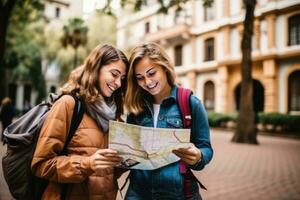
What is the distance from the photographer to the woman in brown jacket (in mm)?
1827

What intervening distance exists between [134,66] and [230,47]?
9965 mm

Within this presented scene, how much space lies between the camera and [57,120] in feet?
6.15

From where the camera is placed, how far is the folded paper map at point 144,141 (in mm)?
1749

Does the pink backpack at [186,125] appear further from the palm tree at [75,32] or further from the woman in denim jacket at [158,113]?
the palm tree at [75,32]

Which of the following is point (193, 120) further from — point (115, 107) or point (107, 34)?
point (107, 34)

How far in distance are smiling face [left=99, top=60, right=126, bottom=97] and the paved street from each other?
387 cm

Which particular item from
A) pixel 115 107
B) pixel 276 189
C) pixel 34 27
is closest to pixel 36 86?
pixel 34 27

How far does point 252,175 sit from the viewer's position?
7.51 metres

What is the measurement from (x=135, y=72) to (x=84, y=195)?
2.66ft

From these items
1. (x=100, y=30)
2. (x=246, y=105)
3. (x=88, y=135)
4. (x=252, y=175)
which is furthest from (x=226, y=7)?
(x=100, y=30)

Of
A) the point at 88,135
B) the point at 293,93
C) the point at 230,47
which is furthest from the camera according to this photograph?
the point at 230,47

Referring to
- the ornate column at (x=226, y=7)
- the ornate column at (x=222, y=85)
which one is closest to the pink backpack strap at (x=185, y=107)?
the ornate column at (x=226, y=7)

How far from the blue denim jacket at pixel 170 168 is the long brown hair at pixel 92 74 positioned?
37 cm

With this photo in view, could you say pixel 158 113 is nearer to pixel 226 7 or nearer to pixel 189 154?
pixel 189 154
